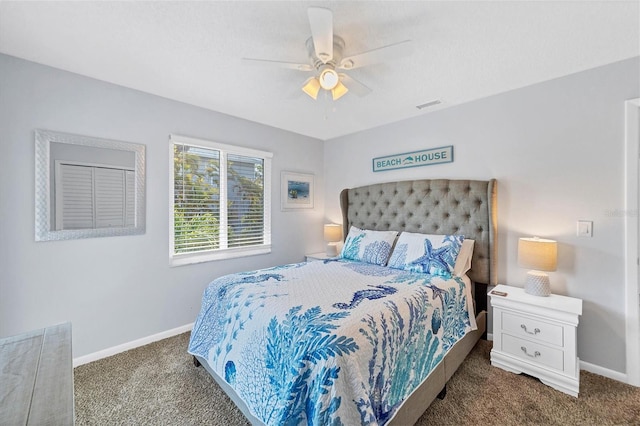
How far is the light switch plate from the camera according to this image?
2086mm

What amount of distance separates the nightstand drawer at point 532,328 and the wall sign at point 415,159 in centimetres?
160

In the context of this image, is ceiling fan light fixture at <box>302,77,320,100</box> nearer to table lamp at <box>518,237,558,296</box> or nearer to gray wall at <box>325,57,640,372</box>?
gray wall at <box>325,57,640,372</box>

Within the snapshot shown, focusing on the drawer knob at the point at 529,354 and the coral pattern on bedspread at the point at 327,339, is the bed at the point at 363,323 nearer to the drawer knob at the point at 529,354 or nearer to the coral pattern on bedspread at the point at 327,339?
the coral pattern on bedspread at the point at 327,339

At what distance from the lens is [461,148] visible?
278 centimetres

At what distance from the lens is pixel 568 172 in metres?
2.19

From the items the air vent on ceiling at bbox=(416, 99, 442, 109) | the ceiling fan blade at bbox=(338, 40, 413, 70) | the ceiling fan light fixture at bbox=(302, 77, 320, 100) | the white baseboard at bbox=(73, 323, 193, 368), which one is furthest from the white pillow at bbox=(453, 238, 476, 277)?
the white baseboard at bbox=(73, 323, 193, 368)

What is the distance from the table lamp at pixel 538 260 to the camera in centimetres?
205

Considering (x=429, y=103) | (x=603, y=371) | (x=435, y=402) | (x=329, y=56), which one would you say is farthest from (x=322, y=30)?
(x=603, y=371)

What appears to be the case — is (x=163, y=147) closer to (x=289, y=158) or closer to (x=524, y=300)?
(x=289, y=158)

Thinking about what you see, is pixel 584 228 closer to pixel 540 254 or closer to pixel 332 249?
pixel 540 254

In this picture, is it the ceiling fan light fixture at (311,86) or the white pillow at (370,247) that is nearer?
the ceiling fan light fixture at (311,86)

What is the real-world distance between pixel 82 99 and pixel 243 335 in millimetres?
2355

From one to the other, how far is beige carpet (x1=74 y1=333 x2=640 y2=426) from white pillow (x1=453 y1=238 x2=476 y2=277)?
0.75m

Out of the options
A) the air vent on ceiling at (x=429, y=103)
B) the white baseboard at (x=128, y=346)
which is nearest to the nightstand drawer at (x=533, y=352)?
the air vent on ceiling at (x=429, y=103)
